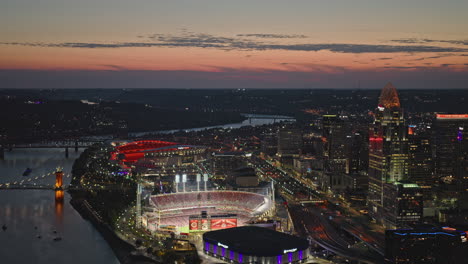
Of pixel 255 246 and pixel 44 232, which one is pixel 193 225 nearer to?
pixel 255 246

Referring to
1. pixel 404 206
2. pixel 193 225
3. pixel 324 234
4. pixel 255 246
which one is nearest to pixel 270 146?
pixel 404 206

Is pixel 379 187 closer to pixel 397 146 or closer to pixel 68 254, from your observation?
pixel 397 146

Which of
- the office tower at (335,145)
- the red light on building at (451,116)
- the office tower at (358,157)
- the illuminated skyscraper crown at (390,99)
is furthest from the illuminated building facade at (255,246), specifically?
the office tower at (358,157)

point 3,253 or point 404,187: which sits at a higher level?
point 404,187

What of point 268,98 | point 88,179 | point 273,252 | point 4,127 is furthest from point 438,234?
point 268,98

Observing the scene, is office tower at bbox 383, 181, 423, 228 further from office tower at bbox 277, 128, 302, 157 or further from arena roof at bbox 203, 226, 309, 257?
office tower at bbox 277, 128, 302, 157

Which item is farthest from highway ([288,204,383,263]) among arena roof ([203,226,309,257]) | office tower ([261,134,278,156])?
office tower ([261,134,278,156])

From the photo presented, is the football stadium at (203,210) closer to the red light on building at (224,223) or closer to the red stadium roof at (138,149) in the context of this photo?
the red light on building at (224,223)
